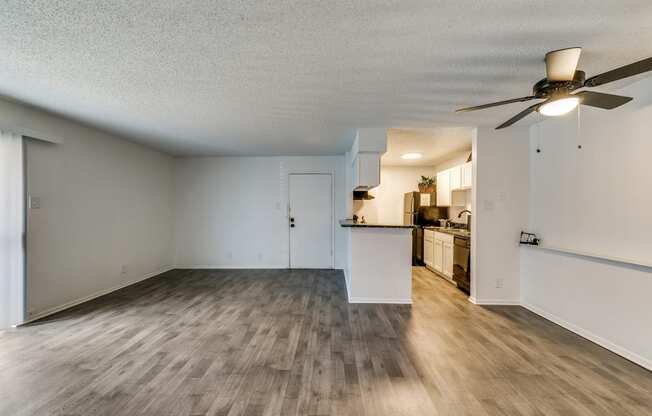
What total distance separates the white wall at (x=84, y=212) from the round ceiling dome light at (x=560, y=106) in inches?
194

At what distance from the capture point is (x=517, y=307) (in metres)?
3.68

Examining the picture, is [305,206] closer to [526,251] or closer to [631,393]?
[526,251]

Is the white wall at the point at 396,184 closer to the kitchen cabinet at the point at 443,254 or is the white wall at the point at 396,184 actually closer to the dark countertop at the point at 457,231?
the dark countertop at the point at 457,231

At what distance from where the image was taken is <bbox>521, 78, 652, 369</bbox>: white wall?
243cm

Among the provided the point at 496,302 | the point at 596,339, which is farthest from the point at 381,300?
the point at 596,339

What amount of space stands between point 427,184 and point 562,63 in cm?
467

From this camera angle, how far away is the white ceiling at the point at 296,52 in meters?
1.61

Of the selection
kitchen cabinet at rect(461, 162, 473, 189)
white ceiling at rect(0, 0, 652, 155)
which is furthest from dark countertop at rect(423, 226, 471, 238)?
white ceiling at rect(0, 0, 652, 155)

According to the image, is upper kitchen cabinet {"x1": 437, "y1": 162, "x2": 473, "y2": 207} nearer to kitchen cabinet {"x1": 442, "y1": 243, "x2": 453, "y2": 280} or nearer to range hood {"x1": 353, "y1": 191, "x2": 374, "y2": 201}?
kitchen cabinet {"x1": 442, "y1": 243, "x2": 453, "y2": 280}

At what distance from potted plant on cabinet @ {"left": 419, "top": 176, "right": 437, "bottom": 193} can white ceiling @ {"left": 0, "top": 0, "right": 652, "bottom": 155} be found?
10.2 ft

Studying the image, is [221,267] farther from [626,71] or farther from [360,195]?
[626,71]

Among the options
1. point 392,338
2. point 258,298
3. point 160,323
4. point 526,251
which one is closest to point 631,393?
point 392,338

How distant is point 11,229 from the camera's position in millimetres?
3051

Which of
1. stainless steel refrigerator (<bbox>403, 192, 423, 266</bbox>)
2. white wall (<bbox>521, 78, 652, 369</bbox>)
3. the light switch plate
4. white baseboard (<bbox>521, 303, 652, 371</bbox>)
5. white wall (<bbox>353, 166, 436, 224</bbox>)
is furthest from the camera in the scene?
white wall (<bbox>353, 166, 436, 224</bbox>)
